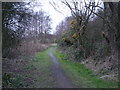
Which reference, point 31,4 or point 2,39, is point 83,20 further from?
point 2,39

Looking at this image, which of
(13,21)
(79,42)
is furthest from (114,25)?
(79,42)

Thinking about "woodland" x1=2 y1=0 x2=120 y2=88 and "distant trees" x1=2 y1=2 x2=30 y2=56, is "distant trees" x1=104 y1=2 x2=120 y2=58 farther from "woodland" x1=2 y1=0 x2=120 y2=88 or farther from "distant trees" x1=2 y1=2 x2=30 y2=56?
"distant trees" x1=2 y1=2 x2=30 y2=56

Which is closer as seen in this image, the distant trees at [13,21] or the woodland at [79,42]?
the woodland at [79,42]

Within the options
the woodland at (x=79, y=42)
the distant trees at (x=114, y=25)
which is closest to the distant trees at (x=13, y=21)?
the woodland at (x=79, y=42)

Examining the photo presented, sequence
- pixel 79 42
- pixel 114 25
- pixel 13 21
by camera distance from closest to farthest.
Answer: pixel 114 25
pixel 13 21
pixel 79 42

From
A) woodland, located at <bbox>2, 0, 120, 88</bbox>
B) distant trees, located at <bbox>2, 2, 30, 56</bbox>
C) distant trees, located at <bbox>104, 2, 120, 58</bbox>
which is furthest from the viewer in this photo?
distant trees, located at <bbox>2, 2, 30, 56</bbox>

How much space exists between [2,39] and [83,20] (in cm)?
1151

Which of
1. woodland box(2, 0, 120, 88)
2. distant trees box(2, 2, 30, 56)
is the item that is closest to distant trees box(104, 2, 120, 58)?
woodland box(2, 0, 120, 88)

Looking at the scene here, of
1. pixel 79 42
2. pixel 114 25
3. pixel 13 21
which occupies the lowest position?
pixel 79 42

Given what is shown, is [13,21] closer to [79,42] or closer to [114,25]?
[114,25]

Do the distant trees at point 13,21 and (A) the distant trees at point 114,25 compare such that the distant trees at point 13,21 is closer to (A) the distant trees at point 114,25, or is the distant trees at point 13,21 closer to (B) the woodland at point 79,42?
(B) the woodland at point 79,42

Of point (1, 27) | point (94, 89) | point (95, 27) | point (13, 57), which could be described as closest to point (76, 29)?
point (95, 27)

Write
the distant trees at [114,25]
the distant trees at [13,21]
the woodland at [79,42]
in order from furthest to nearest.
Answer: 1. the distant trees at [13,21]
2. the distant trees at [114,25]
3. the woodland at [79,42]

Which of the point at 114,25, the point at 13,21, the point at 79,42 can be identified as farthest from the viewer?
the point at 79,42
